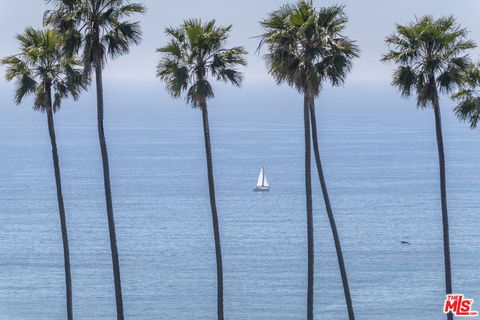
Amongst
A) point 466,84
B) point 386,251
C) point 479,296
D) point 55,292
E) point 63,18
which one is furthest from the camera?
point 386,251

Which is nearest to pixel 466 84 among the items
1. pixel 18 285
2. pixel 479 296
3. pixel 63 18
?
pixel 63 18

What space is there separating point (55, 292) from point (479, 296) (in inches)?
1456

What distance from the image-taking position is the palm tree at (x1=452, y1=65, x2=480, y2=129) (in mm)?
48594

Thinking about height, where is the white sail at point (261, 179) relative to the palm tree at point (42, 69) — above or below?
above

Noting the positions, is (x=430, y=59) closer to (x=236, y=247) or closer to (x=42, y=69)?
(x=42, y=69)

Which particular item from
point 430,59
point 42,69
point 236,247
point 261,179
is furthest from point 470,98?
point 261,179

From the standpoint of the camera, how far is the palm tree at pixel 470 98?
48594 mm

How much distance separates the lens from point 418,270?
114000 millimetres

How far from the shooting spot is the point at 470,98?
49.3 meters

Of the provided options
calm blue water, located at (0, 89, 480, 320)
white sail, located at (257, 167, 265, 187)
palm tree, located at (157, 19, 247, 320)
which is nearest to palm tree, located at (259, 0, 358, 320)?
palm tree, located at (157, 19, 247, 320)

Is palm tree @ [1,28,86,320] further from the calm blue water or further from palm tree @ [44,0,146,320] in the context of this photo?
the calm blue water

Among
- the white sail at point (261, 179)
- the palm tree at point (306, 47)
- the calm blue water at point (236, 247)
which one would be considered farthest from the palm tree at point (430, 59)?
the white sail at point (261, 179)

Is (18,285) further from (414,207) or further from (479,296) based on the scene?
(414,207)

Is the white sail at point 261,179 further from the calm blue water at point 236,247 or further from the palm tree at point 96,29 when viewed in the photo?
the palm tree at point 96,29
